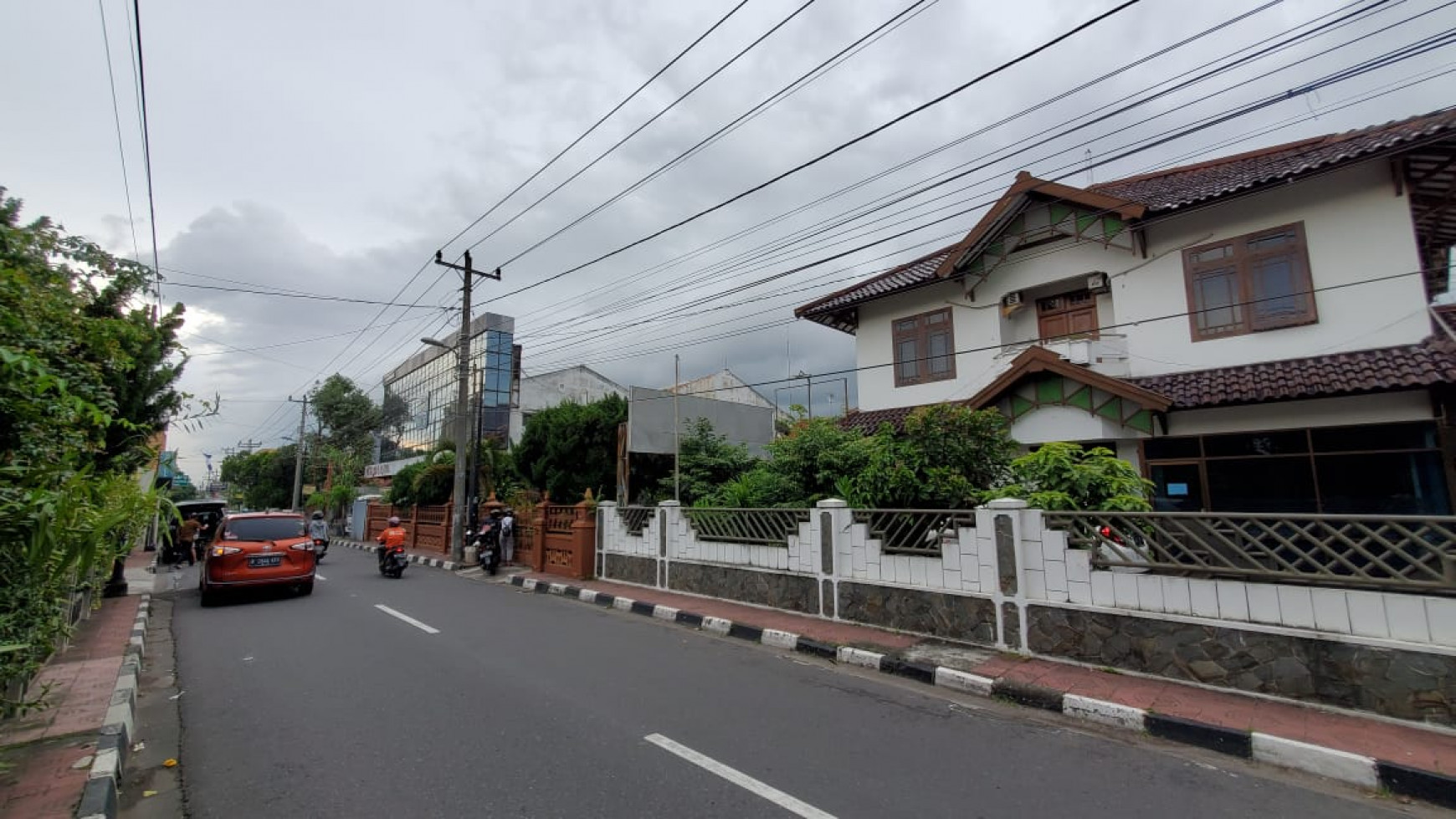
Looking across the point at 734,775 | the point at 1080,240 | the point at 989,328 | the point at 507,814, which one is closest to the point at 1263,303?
the point at 1080,240

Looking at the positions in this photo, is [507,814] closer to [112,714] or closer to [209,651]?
[112,714]

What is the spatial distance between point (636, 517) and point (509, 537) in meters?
5.70

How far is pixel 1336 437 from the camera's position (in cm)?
951

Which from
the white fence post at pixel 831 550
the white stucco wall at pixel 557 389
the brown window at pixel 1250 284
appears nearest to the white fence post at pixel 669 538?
the white fence post at pixel 831 550

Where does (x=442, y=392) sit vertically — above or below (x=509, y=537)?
above

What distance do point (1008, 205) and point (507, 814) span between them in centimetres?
1329

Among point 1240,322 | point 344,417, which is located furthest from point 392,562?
point 344,417

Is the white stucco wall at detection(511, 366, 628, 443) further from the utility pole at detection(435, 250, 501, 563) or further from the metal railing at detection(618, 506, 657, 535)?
the metal railing at detection(618, 506, 657, 535)

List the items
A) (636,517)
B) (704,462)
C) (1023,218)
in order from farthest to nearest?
(704,462) < (1023,218) < (636,517)

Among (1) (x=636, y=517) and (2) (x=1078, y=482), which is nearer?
(2) (x=1078, y=482)

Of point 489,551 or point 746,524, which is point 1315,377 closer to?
point 746,524

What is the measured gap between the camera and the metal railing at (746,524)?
9.11m

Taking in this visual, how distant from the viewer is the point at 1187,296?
10914 millimetres

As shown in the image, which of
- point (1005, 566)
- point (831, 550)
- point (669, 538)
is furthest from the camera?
point (669, 538)
